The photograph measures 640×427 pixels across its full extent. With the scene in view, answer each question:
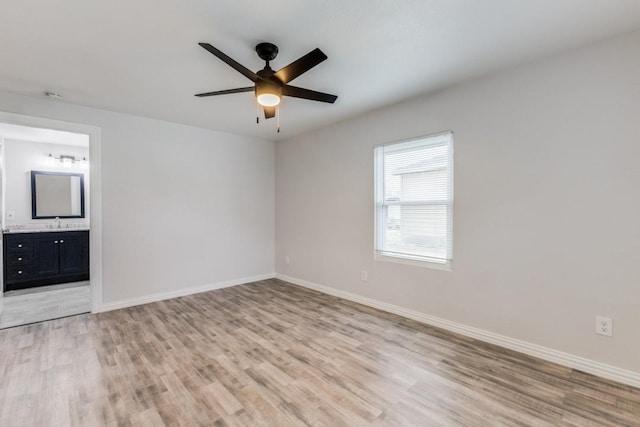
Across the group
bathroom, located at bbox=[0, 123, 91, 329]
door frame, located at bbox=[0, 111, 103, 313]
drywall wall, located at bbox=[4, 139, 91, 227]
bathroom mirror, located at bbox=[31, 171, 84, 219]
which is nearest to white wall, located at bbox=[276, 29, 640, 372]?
door frame, located at bbox=[0, 111, 103, 313]

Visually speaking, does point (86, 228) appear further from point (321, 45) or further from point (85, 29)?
point (321, 45)

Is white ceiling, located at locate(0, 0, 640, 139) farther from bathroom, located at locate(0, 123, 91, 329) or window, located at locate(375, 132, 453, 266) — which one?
bathroom, located at locate(0, 123, 91, 329)

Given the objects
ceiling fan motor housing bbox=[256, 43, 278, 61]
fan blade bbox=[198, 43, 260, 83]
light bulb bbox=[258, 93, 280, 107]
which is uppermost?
ceiling fan motor housing bbox=[256, 43, 278, 61]

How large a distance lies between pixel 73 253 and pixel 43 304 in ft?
4.17

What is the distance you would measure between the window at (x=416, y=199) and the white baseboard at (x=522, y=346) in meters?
0.62

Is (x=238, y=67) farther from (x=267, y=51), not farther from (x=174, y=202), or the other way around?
(x=174, y=202)

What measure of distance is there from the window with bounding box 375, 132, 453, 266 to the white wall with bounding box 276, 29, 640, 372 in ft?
0.42

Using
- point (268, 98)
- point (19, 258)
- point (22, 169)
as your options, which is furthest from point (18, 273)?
point (268, 98)

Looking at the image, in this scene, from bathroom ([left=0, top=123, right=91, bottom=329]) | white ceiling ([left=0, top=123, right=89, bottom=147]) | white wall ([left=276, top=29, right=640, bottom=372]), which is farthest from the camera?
bathroom ([left=0, top=123, right=91, bottom=329])

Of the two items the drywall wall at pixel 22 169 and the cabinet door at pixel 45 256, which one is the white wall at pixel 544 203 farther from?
the drywall wall at pixel 22 169

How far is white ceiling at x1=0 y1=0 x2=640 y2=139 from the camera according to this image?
5.94ft

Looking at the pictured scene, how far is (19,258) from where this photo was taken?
4.44 meters

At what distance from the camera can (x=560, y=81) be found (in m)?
2.35

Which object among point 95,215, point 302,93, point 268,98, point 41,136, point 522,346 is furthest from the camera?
point 41,136
